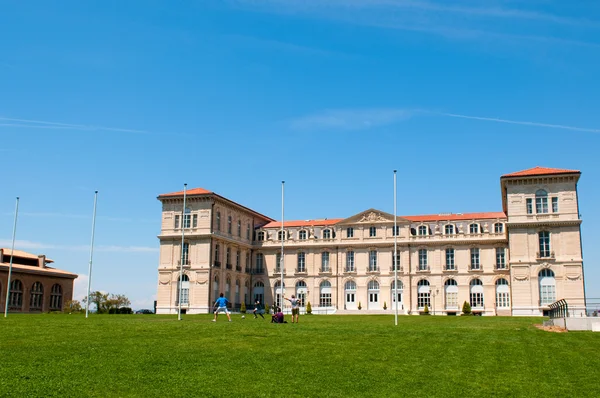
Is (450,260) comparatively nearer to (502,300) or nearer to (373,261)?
(502,300)

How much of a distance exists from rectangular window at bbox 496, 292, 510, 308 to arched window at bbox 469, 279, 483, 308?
6.55ft

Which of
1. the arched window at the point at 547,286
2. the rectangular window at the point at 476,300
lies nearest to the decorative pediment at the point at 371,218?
the rectangular window at the point at 476,300

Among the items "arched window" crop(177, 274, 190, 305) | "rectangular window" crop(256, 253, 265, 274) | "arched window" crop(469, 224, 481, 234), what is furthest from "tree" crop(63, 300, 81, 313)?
"arched window" crop(469, 224, 481, 234)

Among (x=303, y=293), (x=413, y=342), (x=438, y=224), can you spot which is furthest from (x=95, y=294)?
(x=413, y=342)

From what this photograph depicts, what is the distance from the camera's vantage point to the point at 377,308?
80.2 meters

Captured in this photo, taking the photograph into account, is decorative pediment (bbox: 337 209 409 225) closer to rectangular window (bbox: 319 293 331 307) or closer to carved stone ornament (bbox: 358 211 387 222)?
carved stone ornament (bbox: 358 211 387 222)

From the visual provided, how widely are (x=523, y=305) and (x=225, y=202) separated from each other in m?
37.8

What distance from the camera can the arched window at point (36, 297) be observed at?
86825mm

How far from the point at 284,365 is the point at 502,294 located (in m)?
63.1

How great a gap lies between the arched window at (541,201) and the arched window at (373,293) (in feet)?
74.1

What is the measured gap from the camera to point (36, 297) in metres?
88.0

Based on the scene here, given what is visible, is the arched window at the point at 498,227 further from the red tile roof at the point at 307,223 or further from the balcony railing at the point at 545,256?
the red tile roof at the point at 307,223

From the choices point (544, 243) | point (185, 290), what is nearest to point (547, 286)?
point (544, 243)

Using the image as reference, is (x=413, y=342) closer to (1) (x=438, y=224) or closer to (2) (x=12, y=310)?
(1) (x=438, y=224)
